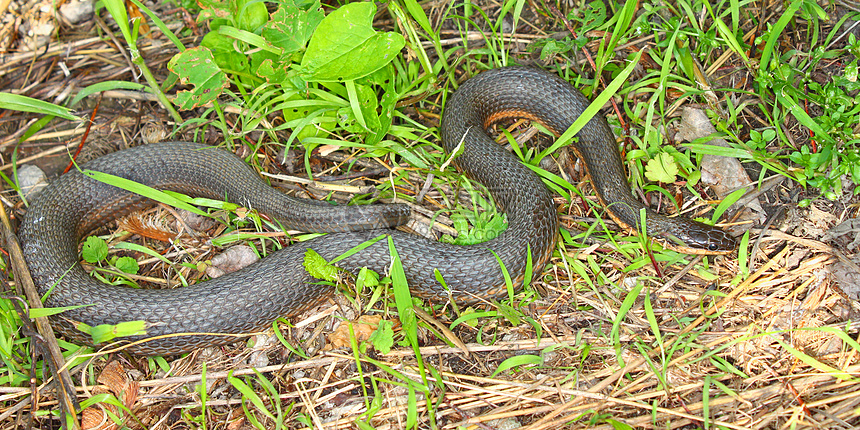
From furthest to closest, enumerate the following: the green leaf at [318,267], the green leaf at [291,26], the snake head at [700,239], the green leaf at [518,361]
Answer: the green leaf at [291,26] < the snake head at [700,239] < the green leaf at [318,267] < the green leaf at [518,361]

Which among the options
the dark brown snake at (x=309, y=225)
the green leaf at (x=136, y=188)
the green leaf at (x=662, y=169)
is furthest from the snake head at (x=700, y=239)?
the green leaf at (x=136, y=188)

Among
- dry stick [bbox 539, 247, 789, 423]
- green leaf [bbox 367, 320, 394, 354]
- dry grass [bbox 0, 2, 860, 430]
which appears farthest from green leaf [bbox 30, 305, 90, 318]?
dry stick [bbox 539, 247, 789, 423]

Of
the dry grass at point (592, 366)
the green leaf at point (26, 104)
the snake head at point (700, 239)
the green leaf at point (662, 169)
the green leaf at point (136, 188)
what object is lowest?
the dry grass at point (592, 366)

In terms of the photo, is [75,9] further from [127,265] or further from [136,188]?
[127,265]

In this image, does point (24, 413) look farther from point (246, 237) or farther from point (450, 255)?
point (450, 255)

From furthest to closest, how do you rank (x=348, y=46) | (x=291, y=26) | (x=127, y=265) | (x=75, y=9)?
(x=75, y=9), (x=127, y=265), (x=291, y=26), (x=348, y=46)

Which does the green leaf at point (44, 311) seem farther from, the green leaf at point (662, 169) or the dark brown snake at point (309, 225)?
the green leaf at point (662, 169)

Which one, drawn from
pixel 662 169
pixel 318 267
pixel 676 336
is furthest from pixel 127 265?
pixel 662 169
